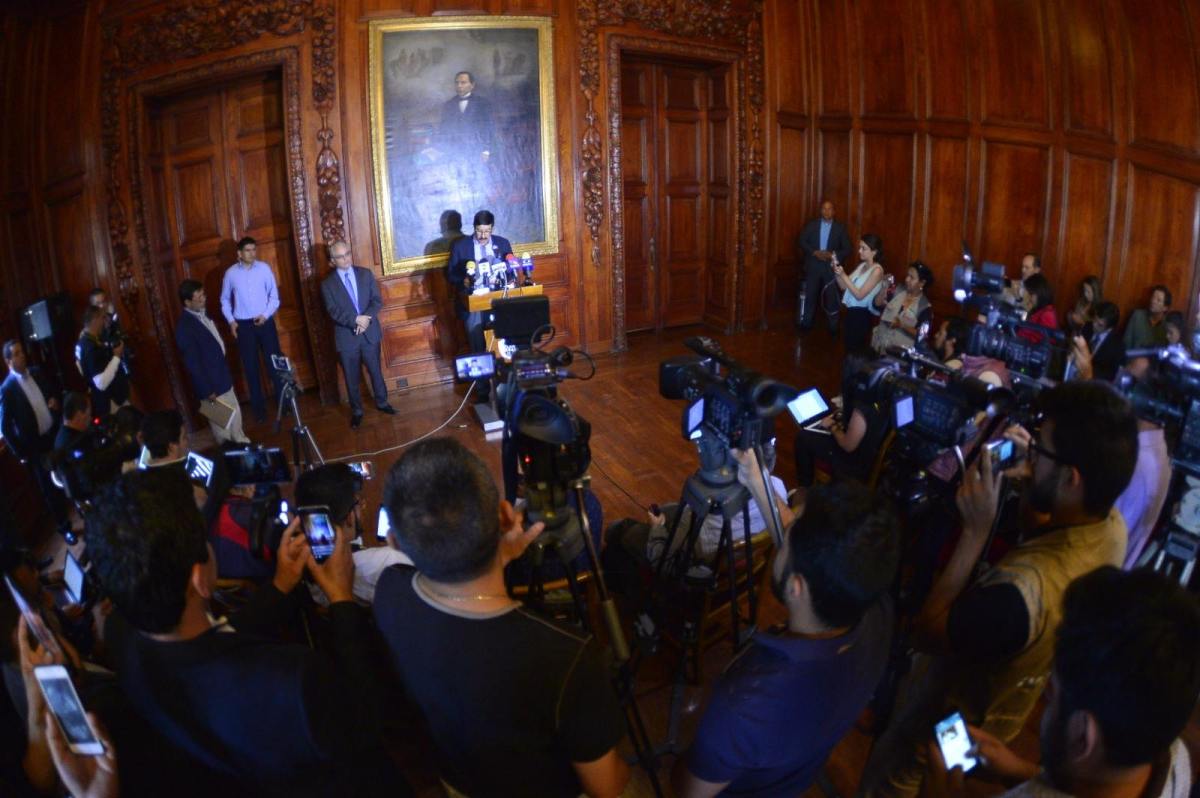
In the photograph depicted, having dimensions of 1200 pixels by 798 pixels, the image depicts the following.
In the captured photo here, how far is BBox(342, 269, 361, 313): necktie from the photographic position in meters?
6.21

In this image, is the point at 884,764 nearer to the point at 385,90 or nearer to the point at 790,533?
the point at 790,533

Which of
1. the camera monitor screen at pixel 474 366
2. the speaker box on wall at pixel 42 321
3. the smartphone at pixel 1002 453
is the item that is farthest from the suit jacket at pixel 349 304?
the smartphone at pixel 1002 453

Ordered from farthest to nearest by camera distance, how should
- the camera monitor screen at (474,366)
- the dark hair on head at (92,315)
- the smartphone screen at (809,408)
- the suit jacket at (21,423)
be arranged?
the dark hair on head at (92,315) < the suit jacket at (21,423) < the camera monitor screen at (474,366) < the smartphone screen at (809,408)

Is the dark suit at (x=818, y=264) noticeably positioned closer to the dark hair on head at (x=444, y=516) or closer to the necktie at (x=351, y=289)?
the necktie at (x=351, y=289)

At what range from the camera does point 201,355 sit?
5555 millimetres

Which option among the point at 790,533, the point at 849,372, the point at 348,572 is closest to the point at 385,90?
the point at 849,372

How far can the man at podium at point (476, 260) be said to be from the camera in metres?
6.42

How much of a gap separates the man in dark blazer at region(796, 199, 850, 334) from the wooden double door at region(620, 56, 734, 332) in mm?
796

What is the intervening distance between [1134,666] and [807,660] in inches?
21.7

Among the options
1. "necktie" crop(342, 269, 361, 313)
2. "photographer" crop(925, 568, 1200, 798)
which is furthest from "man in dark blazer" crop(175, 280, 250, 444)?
"photographer" crop(925, 568, 1200, 798)

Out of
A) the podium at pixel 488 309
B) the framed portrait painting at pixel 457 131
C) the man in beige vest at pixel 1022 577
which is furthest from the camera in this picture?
the framed portrait painting at pixel 457 131

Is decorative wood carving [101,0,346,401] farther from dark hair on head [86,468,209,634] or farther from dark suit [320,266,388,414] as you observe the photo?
dark hair on head [86,468,209,634]

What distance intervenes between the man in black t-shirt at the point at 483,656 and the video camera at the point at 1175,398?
2.12 metres

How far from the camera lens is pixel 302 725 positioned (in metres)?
1.48
